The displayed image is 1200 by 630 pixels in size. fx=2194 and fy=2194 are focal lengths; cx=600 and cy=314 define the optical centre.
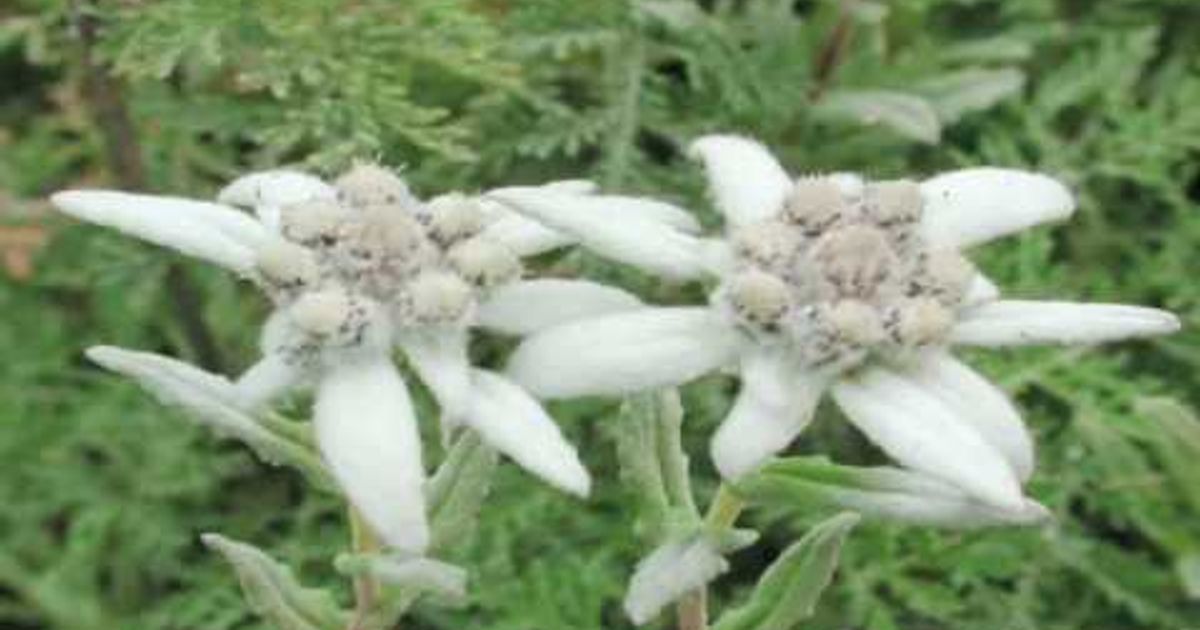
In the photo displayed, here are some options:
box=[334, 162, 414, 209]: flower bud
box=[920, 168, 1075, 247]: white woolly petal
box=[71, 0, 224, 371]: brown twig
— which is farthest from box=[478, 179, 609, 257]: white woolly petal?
box=[71, 0, 224, 371]: brown twig

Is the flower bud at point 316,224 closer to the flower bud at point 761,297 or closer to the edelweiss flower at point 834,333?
the edelweiss flower at point 834,333

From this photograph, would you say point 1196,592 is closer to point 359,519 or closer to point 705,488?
point 705,488

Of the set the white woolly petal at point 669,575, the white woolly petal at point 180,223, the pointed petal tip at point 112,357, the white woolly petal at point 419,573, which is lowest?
the white woolly petal at point 419,573

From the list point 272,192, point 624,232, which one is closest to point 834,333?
point 624,232

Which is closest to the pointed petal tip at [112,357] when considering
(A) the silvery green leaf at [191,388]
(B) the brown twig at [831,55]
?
(A) the silvery green leaf at [191,388]

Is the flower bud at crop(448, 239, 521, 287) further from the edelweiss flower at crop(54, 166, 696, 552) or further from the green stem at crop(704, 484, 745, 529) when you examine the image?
the green stem at crop(704, 484, 745, 529)

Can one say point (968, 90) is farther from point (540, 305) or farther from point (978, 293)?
point (540, 305)
